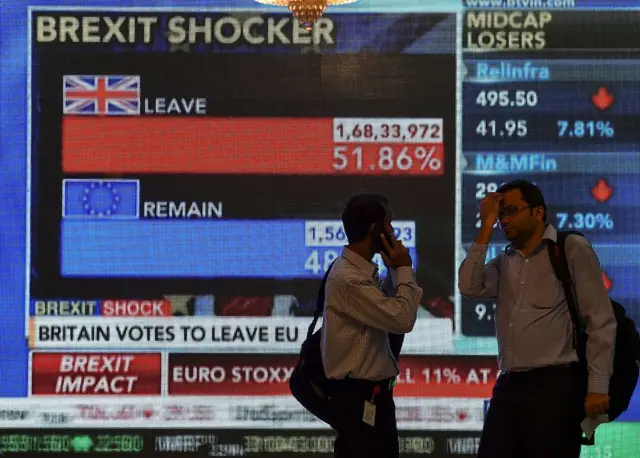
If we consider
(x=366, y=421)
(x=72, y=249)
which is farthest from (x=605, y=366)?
(x=72, y=249)

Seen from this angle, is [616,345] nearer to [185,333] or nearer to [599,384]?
[599,384]

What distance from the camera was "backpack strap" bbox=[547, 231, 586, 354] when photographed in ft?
11.8

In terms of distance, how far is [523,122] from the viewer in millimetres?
5422

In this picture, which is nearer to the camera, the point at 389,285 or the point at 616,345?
the point at 616,345

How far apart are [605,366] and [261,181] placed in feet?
7.48

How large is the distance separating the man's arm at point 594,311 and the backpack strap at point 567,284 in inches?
0.6

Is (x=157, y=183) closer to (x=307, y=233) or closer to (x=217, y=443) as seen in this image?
(x=307, y=233)

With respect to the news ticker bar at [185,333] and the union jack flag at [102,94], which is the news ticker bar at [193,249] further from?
the union jack flag at [102,94]

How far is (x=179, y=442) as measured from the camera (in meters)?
5.40

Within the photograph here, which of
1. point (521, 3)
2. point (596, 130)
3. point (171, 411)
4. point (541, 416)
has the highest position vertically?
point (521, 3)

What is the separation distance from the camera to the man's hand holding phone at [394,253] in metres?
3.61

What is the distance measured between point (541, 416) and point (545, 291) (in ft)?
1.25

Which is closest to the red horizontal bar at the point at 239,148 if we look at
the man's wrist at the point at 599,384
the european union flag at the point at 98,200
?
the european union flag at the point at 98,200

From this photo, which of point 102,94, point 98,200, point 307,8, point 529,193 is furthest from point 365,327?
point 102,94
